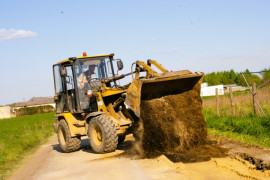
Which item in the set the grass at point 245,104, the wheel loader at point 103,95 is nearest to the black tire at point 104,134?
the wheel loader at point 103,95

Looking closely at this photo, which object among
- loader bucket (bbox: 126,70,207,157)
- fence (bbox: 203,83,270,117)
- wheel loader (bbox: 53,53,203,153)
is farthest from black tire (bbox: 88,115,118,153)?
fence (bbox: 203,83,270,117)

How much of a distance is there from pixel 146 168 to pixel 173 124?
6.01 ft

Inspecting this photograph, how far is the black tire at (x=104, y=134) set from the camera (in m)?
9.48

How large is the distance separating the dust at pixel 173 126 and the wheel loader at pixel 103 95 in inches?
8.4

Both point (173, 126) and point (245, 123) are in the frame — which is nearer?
point (173, 126)

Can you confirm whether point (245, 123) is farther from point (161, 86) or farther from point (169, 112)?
point (161, 86)

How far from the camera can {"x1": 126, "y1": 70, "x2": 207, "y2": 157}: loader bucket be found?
8.60 metres

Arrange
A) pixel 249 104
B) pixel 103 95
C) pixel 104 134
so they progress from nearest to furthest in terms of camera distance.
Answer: pixel 104 134 → pixel 103 95 → pixel 249 104

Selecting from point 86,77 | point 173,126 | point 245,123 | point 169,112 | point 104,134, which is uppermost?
point 86,77

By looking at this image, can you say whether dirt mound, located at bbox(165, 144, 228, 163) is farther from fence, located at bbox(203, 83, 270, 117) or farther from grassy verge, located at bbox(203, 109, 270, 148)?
fence, located at bbox(203, 83, 270, 117)

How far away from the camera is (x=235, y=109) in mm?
14188

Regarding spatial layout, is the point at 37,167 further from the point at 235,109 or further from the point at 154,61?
the point at 235,109

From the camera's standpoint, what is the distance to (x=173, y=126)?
8711mm

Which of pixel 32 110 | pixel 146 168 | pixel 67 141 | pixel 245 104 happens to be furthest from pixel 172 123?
pixel 32 110
